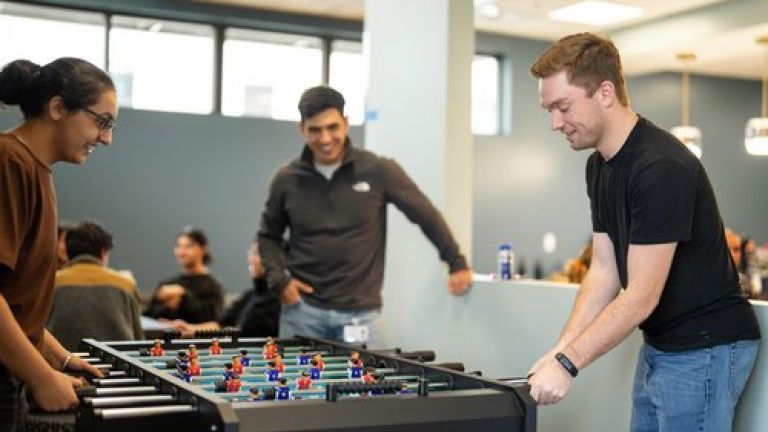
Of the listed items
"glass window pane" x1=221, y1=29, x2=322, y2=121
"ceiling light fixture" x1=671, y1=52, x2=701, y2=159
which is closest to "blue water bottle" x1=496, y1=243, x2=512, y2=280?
"ceiling light fixture" x1=671, y1=52, x2=701, y2=159

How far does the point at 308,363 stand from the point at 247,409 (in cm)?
89

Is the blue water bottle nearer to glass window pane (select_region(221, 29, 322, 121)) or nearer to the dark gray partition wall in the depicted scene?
the dark gray partition wall

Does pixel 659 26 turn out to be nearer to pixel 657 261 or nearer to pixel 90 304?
pixel 90 304

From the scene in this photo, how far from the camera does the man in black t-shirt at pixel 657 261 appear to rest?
7.41ft

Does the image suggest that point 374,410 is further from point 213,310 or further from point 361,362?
point 213,310

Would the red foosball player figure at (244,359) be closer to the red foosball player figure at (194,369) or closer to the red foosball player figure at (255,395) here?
the red foosball player figure at (194,369)

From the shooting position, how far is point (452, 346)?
434cm

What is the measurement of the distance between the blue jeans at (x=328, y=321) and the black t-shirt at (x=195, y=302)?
219 centimetres

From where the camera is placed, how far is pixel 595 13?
25.8 feet

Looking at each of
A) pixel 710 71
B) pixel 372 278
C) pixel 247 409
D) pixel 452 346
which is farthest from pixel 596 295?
pixel 710 71

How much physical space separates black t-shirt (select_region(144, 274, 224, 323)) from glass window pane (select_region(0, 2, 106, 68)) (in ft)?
8.15

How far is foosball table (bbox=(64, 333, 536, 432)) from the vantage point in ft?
6.36

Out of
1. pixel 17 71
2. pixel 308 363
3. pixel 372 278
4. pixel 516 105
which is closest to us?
pixel 17 71

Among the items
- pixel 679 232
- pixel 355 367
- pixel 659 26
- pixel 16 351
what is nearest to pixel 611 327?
pixel 679 232
